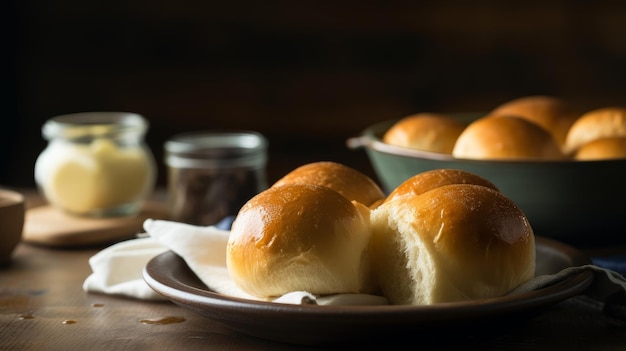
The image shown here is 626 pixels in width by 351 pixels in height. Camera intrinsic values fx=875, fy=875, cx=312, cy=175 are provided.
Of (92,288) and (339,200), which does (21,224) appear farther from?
(339,200)

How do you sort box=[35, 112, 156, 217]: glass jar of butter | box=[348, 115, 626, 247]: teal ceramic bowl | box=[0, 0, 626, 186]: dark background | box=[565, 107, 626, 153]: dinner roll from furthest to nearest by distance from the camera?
box=[0, 0, 626, 186]: dark background < box=[35, 112, 156, 217]: glass jar of butter < box=[565, 107, 626, 153]: dinner roll < box=[348, 115, 626, 247]: teal ceramic bowl

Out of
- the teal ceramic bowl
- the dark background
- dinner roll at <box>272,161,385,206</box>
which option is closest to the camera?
dinner roll at <box>272,161,385,206</box>

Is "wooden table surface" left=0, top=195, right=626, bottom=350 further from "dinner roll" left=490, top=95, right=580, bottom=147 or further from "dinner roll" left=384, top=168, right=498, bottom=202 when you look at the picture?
"dinner roll" left=490, top=95, right=580, bottom=147

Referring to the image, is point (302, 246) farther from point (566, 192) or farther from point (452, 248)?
point (566, 192)

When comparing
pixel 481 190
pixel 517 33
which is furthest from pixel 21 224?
pixel 517 33

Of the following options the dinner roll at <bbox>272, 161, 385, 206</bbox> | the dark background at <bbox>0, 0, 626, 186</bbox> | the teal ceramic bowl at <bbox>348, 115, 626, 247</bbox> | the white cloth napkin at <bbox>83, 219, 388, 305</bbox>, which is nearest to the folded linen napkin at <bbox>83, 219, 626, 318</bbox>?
the white cloth napkin at <bbox>83, 219, 388, 305</bbox>

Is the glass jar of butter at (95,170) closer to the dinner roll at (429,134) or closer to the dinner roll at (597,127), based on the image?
the dinner roll at (429,134)

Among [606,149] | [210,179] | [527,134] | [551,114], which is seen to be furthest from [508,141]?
[210,179]
